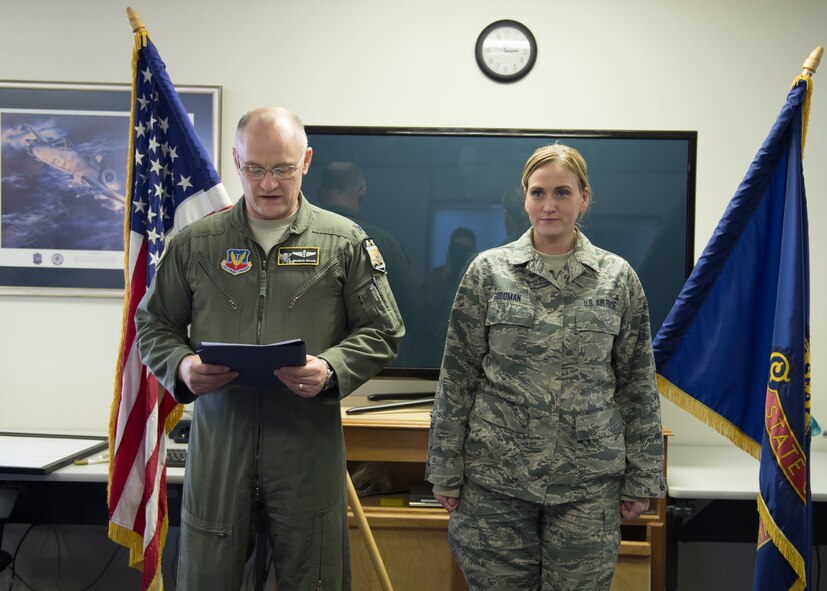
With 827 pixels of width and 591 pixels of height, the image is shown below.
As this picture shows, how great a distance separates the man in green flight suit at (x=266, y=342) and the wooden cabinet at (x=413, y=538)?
75 centimetres

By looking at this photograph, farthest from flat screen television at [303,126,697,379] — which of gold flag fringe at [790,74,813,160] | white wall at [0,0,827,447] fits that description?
gold flag fringe at [790,74,813,160]

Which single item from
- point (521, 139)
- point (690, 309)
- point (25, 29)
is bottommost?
point (690, 309)

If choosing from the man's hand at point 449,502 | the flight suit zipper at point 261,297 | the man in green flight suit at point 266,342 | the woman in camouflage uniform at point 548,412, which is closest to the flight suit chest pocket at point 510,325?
the woman in camouflage uniform at point 548,412

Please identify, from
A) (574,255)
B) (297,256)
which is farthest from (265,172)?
(574,255)

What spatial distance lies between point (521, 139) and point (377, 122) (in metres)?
0.57

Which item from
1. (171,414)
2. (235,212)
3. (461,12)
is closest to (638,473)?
(235,212)

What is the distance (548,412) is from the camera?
161cm

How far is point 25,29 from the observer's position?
2854 millimetres

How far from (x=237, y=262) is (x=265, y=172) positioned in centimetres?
20

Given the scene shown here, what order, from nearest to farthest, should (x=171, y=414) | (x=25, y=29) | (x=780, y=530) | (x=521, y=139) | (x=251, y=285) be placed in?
(x=251, y=285) → (x=780, y=530) → (x=171, y=414) → (x=521, y=139) → (x=25, y=29)

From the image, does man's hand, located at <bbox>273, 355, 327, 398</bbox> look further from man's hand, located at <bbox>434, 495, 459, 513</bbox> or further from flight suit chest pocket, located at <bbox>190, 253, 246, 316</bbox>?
man's hand, located at <bbox>434, 495, 459, 513</bbox>

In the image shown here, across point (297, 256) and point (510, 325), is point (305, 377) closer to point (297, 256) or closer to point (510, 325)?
point (297, 256)

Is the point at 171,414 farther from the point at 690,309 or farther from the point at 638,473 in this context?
the point at 690,309

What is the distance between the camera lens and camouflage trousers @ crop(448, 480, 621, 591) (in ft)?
5.18
